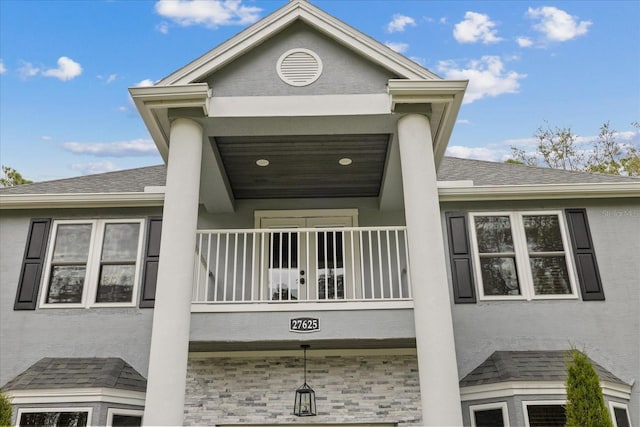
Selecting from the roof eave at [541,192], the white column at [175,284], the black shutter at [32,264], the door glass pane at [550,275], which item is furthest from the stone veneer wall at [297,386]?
the black shutter at [32,264]

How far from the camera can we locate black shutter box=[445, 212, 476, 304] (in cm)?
821

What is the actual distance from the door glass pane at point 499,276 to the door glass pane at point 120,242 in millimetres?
5894

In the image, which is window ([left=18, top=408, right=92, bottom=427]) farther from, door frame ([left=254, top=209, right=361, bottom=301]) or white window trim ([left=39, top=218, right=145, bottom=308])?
door frame ([left=254, top=209, right=361, bottom=301])

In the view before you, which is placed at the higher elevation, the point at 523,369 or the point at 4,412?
the point at 523,369

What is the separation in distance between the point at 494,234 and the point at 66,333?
7.25m

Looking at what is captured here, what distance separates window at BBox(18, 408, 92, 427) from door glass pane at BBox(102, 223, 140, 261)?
254 centimetres

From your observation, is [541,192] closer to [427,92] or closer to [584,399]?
[427,92]

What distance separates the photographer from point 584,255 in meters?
8.34

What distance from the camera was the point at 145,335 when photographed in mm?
8102

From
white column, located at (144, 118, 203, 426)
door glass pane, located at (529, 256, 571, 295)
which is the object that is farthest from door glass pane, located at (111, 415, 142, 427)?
door glass pane, located at (529, 256, 571, 295)

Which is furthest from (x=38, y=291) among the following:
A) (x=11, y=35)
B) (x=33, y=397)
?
(x=11, y=35)

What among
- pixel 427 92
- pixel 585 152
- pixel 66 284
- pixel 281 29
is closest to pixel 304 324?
pixel 427 92

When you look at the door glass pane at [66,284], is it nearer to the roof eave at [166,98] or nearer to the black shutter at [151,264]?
the black shutter at [151,264]

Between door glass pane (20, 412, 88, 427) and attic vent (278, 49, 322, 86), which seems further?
attic vent (278, 49, 322, 86)
